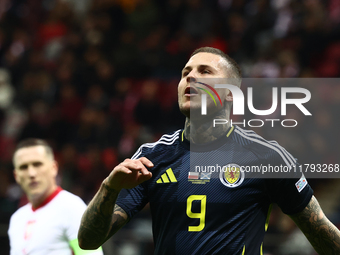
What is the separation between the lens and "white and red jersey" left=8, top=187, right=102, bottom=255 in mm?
3738

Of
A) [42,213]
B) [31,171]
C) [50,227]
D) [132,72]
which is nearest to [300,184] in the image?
[50,227]

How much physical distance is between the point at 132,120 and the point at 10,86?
9.91ft

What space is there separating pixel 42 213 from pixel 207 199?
1934mm

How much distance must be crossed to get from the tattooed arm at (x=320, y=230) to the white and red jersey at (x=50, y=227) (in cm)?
192

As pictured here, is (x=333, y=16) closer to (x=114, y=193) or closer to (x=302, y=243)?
(x=302, y=243)

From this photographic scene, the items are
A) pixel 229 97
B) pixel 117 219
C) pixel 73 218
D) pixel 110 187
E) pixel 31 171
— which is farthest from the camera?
pixel 31 171

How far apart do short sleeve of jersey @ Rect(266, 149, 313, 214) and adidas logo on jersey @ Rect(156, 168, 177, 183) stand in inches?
21.3

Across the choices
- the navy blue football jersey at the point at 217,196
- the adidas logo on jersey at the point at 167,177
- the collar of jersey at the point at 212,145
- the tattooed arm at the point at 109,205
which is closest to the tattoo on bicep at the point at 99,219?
the tattooed arm at the point at 109,205

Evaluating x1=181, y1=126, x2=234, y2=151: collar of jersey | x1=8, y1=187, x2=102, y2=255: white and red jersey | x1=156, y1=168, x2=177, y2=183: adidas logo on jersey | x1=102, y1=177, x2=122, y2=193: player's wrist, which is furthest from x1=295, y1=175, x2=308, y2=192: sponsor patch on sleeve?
x1=8, y1=187, x2=102, y2=255: white and red jersey

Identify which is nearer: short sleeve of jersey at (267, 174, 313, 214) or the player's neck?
short sleeve of jersey at (267, 174, 313, 214)

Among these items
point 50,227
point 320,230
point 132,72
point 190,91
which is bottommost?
point 320,230

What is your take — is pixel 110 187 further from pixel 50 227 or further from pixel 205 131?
pixel 50 227

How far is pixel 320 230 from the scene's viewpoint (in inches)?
98.8

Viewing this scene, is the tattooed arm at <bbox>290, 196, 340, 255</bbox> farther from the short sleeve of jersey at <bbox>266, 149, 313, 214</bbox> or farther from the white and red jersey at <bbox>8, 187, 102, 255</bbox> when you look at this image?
the white and red jersey at <bbox>8, 187, 102, 255</bbox>
